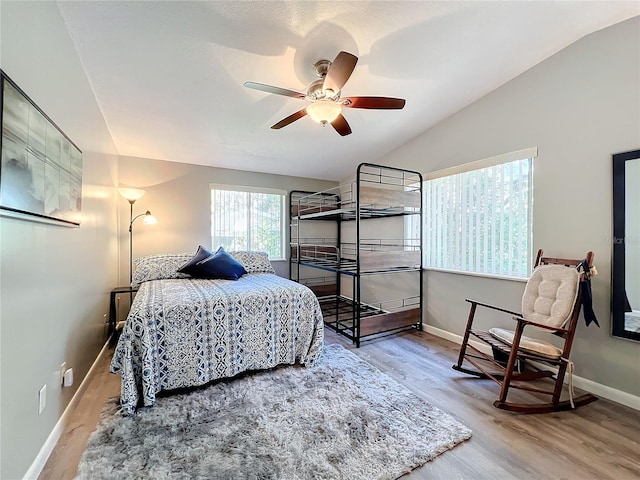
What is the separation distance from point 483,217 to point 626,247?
110 centimetres

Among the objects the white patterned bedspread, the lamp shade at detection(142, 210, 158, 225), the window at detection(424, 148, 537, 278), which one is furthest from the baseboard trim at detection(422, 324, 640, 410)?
the lamp shade at detection(142, 210, 158, 225)

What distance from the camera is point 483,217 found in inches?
116

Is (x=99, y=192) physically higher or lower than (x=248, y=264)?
higher

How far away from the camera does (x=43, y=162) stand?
4.67 ft

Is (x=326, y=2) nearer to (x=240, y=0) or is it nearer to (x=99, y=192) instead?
(x=240, y=0)

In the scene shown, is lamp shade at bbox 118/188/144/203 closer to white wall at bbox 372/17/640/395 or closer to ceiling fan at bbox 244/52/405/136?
ceiling fan at bbox 244/52/405/136

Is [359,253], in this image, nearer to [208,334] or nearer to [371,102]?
[371,102]

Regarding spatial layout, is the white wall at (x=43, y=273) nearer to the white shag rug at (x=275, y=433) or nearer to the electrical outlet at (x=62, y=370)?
the electrical outlet at (x=62, y=370)

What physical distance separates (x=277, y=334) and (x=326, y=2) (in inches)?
99.2

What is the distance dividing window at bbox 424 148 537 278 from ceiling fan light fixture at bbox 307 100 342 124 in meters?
1.88

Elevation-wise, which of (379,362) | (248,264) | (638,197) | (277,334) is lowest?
(379,362)

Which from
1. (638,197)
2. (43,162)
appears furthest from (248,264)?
(638,197)

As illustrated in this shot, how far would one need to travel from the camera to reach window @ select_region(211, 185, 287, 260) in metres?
4.21

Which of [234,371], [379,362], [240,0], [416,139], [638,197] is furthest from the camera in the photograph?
[416,139]
